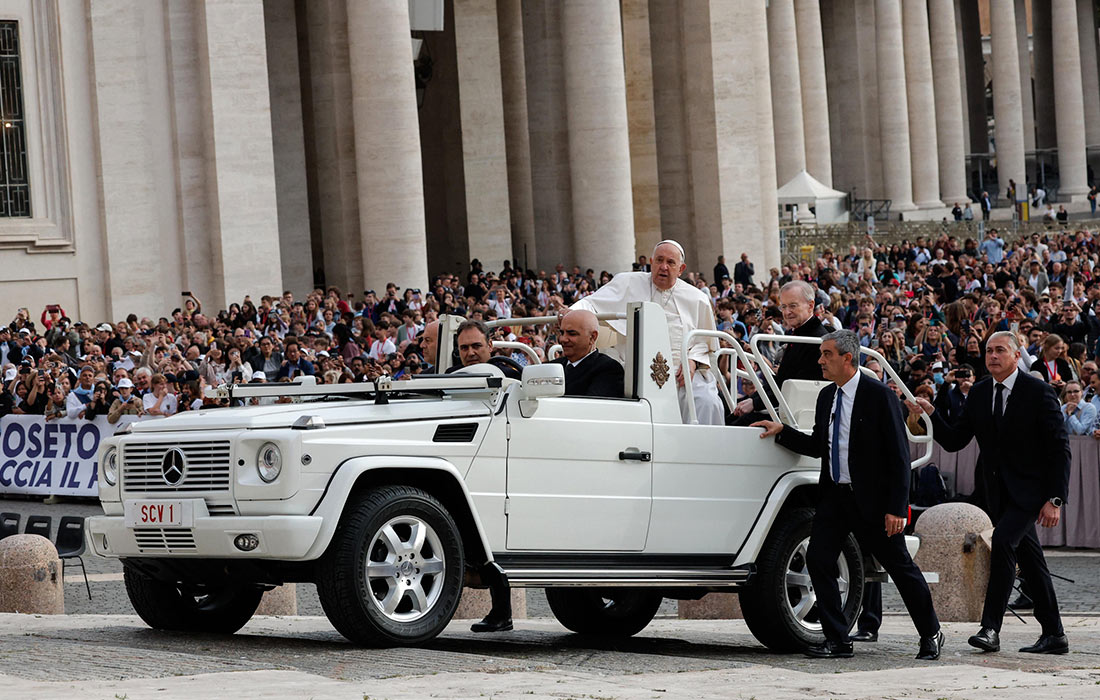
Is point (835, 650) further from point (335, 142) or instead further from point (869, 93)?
point (869, 93)

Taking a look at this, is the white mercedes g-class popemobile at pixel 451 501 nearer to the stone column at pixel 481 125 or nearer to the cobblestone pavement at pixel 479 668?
the cobblestone pavement at pixel 479 668

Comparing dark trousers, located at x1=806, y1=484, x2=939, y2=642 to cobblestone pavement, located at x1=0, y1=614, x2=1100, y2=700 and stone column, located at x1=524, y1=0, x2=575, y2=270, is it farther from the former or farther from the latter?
stone column, located at x1=524, y1=0, x2=575, y2=270

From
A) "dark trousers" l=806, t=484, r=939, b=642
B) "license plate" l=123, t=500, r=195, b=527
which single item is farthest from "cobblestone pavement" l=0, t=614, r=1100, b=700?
"license plate" l=123, t=500, r=195, b=527

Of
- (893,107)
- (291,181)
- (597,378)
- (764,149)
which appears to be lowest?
(597,378)

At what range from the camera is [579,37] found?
1606 inches

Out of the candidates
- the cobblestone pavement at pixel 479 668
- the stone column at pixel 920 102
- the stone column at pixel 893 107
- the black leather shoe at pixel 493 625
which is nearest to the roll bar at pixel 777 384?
the cobblestone pavement at pixel 479 668

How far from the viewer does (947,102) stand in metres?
77.7

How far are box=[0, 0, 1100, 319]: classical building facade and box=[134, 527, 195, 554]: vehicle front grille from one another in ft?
75.1

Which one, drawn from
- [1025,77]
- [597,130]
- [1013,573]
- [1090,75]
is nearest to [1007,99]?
[1090,75]

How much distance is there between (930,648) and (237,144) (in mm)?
24291

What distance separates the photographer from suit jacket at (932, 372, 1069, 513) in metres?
11.0

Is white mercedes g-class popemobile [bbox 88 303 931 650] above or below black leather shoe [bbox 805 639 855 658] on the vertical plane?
above

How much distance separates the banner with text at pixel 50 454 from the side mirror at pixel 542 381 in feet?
44.9

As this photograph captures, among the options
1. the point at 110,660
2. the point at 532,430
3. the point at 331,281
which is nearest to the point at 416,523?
the point at 532,430
